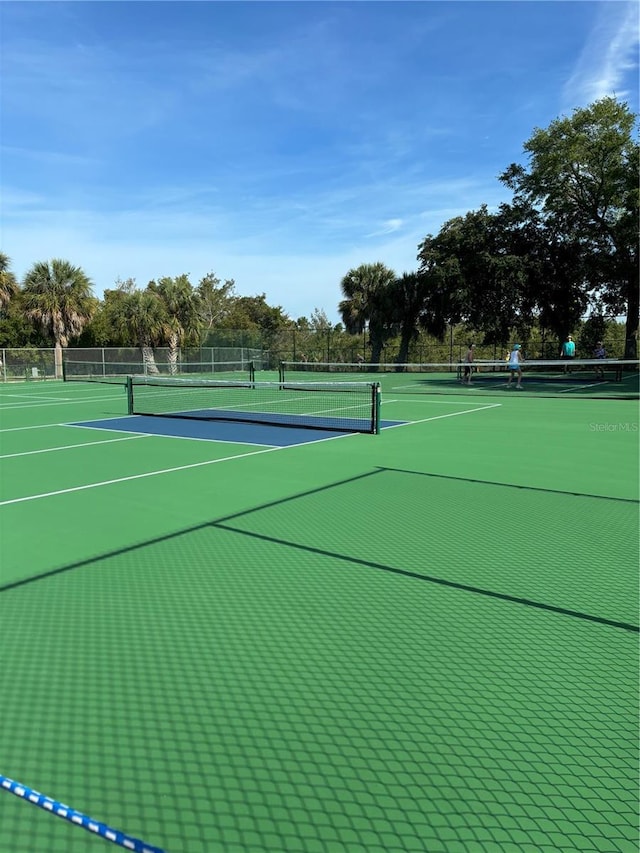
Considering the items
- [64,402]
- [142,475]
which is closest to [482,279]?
[64,402]

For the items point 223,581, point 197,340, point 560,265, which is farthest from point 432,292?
point 223,581

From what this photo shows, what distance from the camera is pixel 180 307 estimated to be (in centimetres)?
4003

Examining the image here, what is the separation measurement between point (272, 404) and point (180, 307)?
2428 cm

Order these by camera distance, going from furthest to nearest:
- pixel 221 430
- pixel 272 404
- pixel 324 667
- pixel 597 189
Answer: pixel 597 189 → pixel 272 404 → pixel 221 430 → pixel 324 667

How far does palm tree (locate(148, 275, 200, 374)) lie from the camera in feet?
129

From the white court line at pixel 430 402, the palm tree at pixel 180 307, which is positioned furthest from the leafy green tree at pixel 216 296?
the white court line at pixel 430 402

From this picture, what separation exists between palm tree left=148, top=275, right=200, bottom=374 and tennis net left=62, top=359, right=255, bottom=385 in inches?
90.2

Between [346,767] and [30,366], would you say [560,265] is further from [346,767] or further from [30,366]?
[346,767]

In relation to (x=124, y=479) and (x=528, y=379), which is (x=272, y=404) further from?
(x=528, y=379)

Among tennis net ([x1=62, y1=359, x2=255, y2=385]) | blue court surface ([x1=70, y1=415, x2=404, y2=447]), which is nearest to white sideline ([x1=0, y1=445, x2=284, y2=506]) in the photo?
blue court surface ([x1=70, y1=415, x2=404, y2=447])

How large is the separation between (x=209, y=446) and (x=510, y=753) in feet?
27.7

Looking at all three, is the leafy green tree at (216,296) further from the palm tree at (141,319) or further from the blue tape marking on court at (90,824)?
the blue tape marking on court at (90,824)

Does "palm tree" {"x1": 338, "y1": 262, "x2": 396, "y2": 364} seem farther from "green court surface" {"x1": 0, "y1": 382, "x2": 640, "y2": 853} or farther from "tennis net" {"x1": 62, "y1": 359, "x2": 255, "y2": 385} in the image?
"green court surface" {"x1": 0, "y1": 382, "x2": 640, "y2": 853}

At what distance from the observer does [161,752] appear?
2559 millimetres
